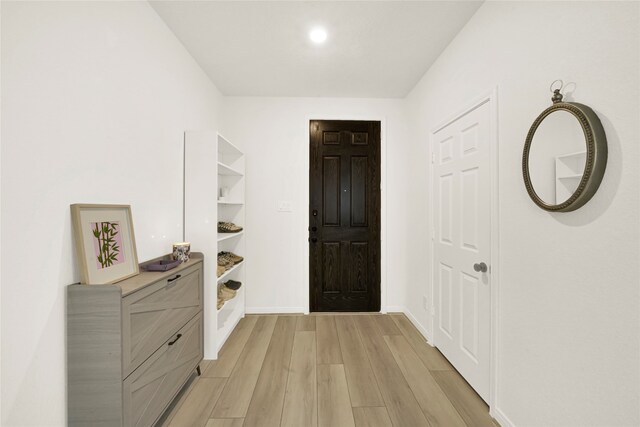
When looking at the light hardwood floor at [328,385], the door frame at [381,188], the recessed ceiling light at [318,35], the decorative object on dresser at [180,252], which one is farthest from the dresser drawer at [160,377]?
the recessed ceiling light at [318,35]

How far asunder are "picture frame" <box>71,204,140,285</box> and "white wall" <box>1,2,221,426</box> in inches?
2.0

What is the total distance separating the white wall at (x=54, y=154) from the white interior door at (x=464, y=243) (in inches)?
88.2

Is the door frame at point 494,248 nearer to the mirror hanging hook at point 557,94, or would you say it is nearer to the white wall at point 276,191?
the mirror hanging hook at point 557,94

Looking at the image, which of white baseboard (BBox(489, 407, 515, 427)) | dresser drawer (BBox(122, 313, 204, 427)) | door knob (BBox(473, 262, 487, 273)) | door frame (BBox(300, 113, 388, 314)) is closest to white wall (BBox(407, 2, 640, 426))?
white baseboard (BBox(489, 407, 515, 427))

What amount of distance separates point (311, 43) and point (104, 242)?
2.05m

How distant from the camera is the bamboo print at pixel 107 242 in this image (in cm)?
138

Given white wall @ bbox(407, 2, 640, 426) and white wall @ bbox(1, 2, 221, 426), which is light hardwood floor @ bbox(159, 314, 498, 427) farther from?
white wall @ bbox(1, 2, 221, 426)

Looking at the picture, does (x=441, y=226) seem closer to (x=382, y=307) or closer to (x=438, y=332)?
(x=438, y=332)

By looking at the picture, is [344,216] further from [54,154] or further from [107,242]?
[54,154]

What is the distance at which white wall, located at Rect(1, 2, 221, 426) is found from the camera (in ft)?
3.39

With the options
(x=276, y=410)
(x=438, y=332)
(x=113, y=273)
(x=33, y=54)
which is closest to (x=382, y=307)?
(x=438, y=332)

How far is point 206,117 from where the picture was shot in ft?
9.20

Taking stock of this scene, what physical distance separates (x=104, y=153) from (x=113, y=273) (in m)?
0.64

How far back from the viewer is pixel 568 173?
3.98 ft
